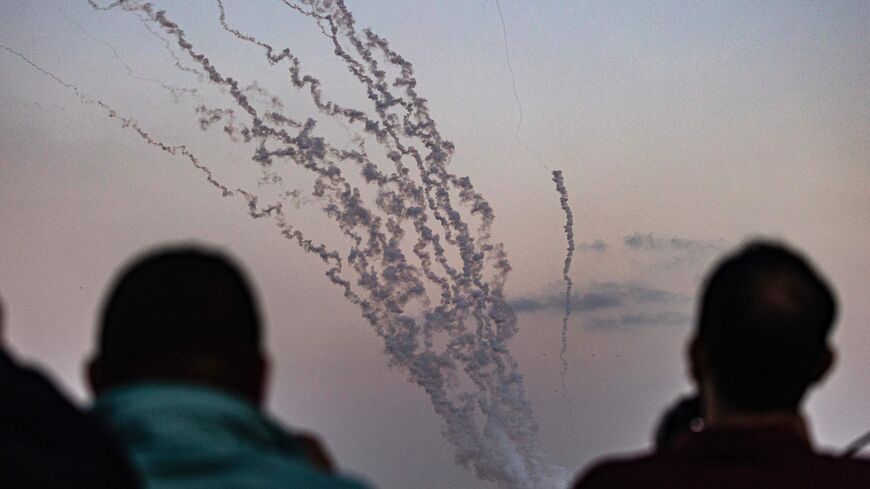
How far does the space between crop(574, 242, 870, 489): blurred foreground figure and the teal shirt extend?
1148 mm

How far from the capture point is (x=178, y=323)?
355 cm

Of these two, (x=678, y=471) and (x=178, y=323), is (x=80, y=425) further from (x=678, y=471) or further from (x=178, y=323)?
(x=678, y=471)

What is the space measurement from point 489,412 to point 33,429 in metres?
49.4

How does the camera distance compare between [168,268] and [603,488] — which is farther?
[603,488]

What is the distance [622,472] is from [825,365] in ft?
2.63

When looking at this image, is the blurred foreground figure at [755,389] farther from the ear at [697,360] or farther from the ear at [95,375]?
the ear at [95,375]

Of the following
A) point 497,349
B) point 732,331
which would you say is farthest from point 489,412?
point 732,331

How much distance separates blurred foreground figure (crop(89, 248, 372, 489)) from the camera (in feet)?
10.9

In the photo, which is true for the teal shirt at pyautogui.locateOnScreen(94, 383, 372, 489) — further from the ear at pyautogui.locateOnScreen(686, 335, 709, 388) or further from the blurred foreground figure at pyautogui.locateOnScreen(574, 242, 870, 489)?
the ear at pyautogui.locateOnScreen(686, 335, 709, 388)

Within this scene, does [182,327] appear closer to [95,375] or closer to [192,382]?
[192,382]

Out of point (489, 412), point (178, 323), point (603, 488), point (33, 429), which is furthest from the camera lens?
point (489, 412)

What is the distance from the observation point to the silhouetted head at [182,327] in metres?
3.53

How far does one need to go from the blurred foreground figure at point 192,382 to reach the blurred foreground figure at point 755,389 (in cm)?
114

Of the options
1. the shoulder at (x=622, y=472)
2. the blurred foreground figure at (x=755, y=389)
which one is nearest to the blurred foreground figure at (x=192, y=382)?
the shoulder at (x=622, y=472)
